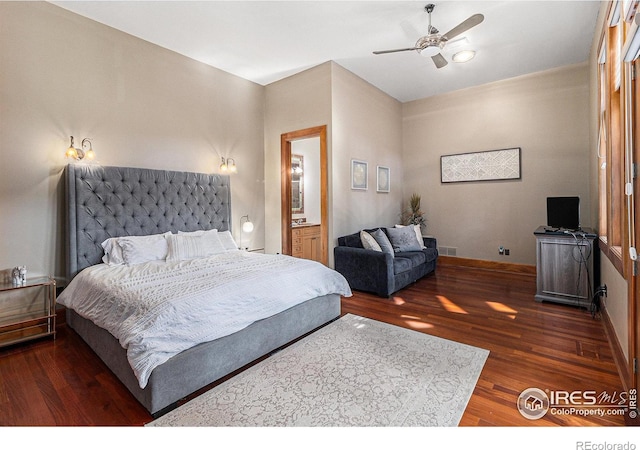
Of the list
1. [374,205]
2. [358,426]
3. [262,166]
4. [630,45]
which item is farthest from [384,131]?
[358,426]

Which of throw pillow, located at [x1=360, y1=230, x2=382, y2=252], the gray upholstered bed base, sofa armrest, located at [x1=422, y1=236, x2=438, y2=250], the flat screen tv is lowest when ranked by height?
the gray upholstered bed base

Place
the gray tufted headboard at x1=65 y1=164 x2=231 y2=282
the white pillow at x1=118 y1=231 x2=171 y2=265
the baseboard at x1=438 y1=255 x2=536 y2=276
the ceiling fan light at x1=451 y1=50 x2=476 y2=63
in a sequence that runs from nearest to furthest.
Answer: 1. the gray tufted headboard at x1=65 y1=164 x2=231 y2=282
2. the white pillow at x1=118 y1=231 x2=171 y2=265
3. the ceiling fan light at x1=451 y1=50 x2=476 y2=63
4. the baseboard at x1=438 y1=255 x2=536 y2=276

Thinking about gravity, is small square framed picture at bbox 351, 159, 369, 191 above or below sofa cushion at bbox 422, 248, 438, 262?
above

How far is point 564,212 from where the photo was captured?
3775mm

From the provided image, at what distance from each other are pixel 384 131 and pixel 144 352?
5283 millimetres

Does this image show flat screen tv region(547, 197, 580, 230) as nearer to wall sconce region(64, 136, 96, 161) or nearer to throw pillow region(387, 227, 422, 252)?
throw pillow region(387, 227, 422, 252)

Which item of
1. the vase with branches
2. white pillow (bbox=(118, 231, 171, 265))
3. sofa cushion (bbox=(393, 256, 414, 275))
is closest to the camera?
white pillow (bbox=(118, 231, 171, 265))

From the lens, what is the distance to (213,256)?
359 centimetres

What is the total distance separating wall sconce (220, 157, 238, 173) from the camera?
4551 millimetres

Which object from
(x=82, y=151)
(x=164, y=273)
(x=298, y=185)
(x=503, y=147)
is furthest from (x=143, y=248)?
(x=503, y=147)

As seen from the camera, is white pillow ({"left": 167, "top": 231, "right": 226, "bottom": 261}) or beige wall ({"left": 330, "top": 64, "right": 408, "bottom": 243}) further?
beige wall ({"left": 330, "top": 64, "right": 408, "bottom": 243})

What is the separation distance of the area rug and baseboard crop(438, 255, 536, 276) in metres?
3.28

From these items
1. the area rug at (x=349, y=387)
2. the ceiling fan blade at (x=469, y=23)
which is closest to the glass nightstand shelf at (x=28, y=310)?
the area rug at (x=349, y=387)

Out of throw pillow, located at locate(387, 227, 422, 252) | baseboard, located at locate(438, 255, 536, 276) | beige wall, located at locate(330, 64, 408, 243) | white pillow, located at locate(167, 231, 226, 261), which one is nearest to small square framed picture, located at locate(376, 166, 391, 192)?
beige wall, located at locate(330, 64, 408, 243)
